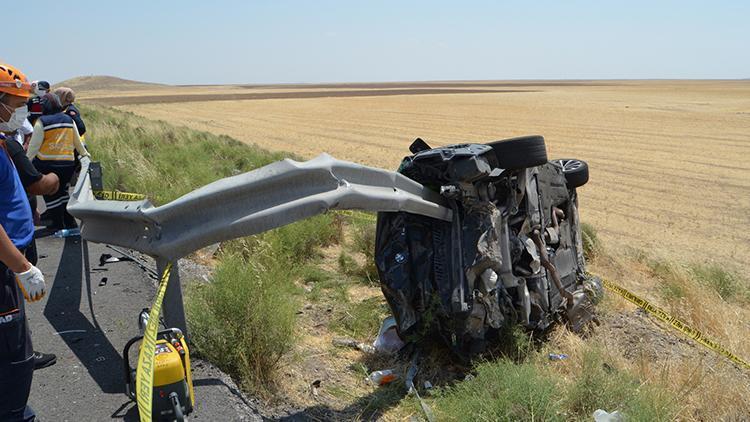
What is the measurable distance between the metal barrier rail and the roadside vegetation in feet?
2.14

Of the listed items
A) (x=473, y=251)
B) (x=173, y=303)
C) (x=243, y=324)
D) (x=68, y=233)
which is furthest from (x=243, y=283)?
(x=68, y=233)

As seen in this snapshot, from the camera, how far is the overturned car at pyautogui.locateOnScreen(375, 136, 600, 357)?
14.9 ft

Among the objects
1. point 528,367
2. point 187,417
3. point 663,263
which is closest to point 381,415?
point 528,367

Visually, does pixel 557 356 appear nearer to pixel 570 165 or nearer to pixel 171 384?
pixel 570 165

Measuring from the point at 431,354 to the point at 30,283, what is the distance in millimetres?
2946

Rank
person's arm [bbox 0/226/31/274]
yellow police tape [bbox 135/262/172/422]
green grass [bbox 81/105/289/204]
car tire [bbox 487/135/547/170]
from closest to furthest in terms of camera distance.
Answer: yellow police tape [bbox 135/262/172/422] → person's arm [bbox 0/226/31/274] → car tire [bbox 487/135/547/170] → green grass [bbox 81/105/289/204]

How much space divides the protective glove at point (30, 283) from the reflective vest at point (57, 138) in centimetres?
529

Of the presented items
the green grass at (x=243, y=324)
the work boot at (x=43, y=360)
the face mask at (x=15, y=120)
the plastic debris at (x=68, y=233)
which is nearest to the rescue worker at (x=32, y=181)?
the work boot at (x=43, y=360)

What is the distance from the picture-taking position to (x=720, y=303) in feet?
22.8

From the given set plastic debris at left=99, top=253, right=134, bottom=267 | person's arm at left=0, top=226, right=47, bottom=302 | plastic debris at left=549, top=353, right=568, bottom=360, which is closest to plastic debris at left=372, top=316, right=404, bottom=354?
plastic debris at left=549, top=353, right=568, bottom=360

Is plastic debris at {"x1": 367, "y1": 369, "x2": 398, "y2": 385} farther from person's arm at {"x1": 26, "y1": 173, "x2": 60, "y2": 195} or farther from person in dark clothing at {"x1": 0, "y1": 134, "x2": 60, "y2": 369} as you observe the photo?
person's arm at {"x1": 26, "y1": 173, "x2": 60, "y2": 195}

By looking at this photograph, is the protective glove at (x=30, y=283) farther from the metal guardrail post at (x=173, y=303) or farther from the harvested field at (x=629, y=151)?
the harvested field at (x=629, y=151)

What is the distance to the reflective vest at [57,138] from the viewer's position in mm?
7980

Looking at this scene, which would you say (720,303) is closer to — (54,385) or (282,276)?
(282,276)
